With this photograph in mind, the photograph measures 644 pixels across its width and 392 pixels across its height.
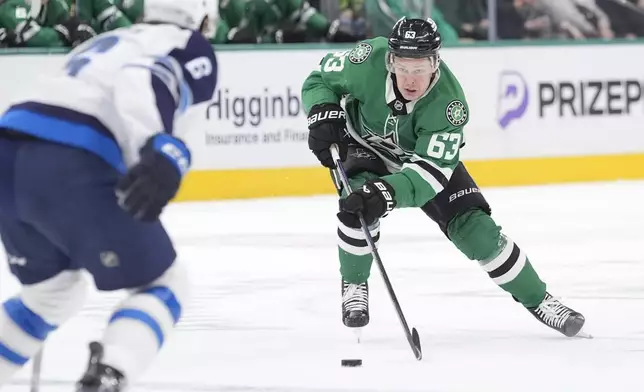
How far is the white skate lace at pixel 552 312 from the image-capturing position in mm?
3449

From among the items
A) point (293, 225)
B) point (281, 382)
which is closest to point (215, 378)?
point (281, 382)

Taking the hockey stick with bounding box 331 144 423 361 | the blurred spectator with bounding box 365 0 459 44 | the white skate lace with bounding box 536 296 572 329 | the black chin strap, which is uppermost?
the black chin strap

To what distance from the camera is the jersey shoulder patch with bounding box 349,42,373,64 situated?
343 centimetres

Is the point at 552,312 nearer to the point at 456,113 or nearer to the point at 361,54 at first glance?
the point at 456,113

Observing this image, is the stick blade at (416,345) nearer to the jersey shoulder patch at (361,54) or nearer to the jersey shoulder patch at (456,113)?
the jersey shoulder patch at (456,113)

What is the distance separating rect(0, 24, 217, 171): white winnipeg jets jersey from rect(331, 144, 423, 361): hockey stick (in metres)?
1.08

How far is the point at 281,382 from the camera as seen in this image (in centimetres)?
292

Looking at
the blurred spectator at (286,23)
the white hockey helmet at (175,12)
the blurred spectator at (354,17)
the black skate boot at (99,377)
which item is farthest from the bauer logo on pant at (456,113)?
the blurred spectator at (354,17)

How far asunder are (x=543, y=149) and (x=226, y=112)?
2063 millimetres

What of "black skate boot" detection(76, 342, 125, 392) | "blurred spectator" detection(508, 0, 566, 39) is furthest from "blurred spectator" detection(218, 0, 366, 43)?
"black skate boot" detection(76, 342, 125, 392)

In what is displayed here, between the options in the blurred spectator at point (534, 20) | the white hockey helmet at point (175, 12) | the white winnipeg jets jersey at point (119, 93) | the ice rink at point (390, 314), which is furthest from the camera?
the blurred spectator at point (534, 20)

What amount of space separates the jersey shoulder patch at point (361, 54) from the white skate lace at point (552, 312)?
87 cm

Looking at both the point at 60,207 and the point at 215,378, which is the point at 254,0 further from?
the point at 60,207

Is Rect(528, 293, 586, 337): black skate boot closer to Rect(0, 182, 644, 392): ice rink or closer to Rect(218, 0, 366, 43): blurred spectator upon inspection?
Rect(0, 182, 644, 392): ice rink
